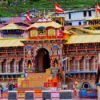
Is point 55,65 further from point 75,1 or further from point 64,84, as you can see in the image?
point 75,1

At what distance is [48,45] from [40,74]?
3332 millimetres

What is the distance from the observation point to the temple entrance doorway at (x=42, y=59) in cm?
6697

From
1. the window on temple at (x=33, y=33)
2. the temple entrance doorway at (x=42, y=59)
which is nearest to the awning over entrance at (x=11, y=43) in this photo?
the window on temple at (x=33, y=33)

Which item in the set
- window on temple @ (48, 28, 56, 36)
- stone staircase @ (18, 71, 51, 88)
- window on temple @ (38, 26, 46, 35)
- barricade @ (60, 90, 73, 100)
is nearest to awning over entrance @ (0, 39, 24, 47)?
window on temple @ (38, 26, 46, 35)

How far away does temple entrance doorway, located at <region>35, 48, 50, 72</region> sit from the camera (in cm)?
6697

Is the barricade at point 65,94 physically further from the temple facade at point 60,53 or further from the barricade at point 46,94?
the temple facade at point 60,53

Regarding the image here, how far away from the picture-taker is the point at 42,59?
67500 mm

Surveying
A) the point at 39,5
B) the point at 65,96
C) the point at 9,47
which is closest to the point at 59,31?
the point at 9,47

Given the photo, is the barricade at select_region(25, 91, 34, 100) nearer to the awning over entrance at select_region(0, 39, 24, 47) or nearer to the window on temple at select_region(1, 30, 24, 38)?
the awning over entrance at select_region(0, 39, 24, 47)

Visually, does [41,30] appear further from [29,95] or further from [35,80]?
[29,95]

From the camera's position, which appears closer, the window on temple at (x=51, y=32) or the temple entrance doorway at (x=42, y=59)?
the window on temple at (x=51, y=32)

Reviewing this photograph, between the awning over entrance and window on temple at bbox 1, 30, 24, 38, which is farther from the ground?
window on temple at bbox 1, 30, 24, 38

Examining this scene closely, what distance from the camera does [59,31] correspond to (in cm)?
6562

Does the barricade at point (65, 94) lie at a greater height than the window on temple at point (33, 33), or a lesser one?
lesser
